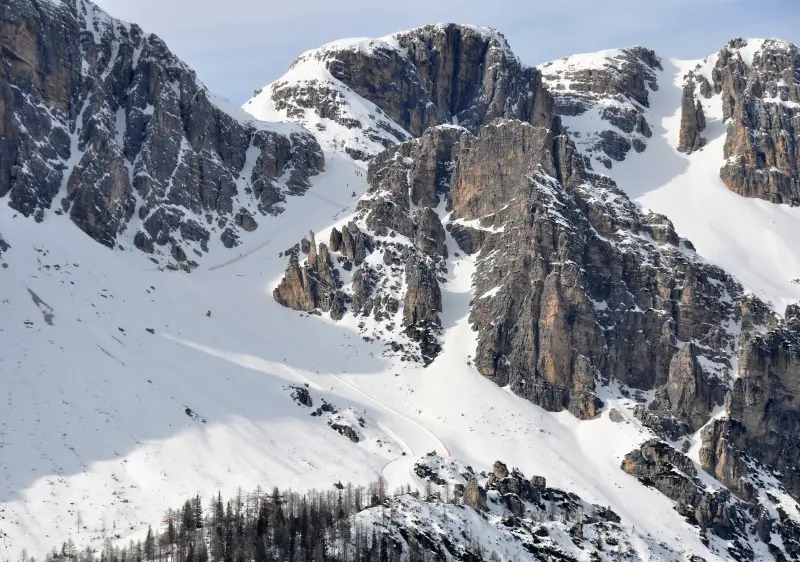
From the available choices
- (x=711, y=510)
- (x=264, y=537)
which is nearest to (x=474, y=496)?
(x=264, y=537)

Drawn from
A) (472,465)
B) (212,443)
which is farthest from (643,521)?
(212,443)

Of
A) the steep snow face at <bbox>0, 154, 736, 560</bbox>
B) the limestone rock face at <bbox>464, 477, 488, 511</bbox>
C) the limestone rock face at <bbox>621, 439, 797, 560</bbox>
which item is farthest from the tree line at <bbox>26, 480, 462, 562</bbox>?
the limestone rock face at <bbox>621, 439, 797, 560</bbox>

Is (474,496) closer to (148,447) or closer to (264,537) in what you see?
(264,537)

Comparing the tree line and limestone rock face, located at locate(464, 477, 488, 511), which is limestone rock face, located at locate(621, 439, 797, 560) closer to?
limestone rock face, located at locate(464, 477, 488, 511)

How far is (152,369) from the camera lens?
7731 inches

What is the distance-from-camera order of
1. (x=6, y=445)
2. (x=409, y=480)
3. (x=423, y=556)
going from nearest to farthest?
(x=423, y=556) → (x=6, y=445) → (x=409, y=480)

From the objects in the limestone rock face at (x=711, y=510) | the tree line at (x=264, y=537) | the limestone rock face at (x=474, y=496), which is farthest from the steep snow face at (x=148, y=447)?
the limestone rock face at (x=474, y=496)

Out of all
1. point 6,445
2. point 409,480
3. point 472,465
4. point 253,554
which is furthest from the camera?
point 472,465

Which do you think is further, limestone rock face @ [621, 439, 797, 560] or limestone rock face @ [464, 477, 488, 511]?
limestone rock face @ [621, 439, 797, 560]

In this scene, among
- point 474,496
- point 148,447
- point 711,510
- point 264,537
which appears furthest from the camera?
point 711,510

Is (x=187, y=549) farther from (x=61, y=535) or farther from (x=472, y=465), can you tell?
(x=472, y=465)

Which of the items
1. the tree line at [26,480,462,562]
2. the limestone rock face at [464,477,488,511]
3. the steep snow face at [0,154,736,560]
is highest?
the steep snow face at [0,154,736,560]

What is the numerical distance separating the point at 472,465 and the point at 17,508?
69426 mm

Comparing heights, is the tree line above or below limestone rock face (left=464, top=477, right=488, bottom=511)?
below
